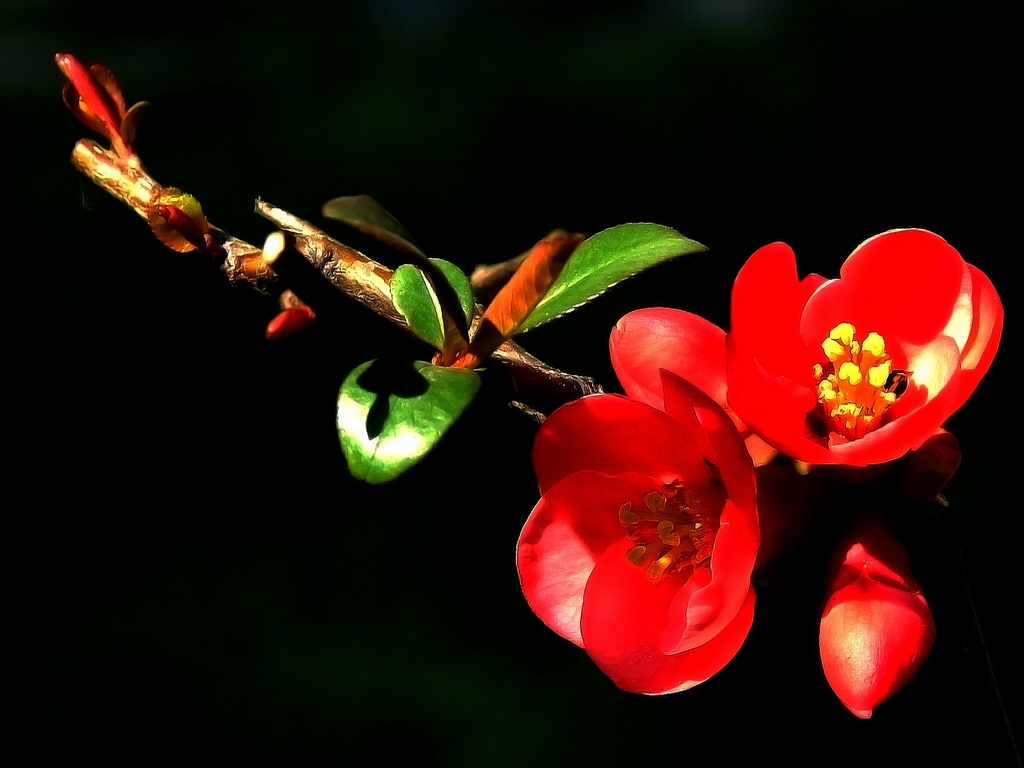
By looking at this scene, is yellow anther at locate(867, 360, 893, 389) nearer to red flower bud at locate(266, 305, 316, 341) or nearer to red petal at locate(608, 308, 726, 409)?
red petal at locate(608, 308, 726, 409)

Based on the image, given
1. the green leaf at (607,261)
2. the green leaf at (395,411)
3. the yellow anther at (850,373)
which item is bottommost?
the yellow anther at (850,373)

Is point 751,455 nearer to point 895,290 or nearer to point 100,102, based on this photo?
point 895,290

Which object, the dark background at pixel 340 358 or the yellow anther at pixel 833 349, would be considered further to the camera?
the dark background at pixel 340 358

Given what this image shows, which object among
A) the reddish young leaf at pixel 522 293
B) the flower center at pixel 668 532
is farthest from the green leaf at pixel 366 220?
A: the flower center at pixel 668 532

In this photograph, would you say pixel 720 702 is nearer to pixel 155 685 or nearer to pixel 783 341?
pixel 155 685

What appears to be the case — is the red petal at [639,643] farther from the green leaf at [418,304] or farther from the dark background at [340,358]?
the dark background at [340,358]

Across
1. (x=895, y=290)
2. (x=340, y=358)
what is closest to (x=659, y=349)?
(x=895, y=290)
